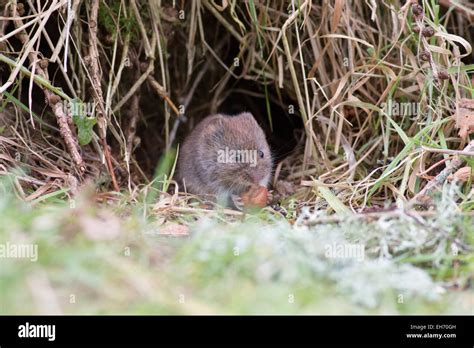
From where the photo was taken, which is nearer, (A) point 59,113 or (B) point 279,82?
(A) point 59,113

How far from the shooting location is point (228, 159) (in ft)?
20.8

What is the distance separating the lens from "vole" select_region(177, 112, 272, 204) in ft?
20.5

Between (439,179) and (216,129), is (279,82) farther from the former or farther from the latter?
(439,179)

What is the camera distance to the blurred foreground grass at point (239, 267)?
2924 millimetres

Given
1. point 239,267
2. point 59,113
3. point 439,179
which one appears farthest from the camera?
point 59,113

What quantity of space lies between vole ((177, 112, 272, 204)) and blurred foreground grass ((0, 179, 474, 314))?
2.22 m

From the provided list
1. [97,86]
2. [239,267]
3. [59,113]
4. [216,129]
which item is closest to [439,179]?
[239,267]

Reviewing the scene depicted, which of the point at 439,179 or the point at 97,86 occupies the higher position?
the point at 97,86

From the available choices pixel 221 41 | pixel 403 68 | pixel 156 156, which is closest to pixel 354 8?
pixel 403 68

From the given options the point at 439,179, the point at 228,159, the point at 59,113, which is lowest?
the point at 228,159

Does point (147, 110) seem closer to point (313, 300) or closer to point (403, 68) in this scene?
point (403, 68)

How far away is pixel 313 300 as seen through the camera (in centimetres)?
304

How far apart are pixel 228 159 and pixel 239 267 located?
3.12 meters

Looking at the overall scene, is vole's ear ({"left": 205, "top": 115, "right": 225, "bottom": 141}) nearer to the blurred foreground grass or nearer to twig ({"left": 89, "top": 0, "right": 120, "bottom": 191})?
twig ({"left": 89, "top": 0, "right": 120, "bottom": 191})
